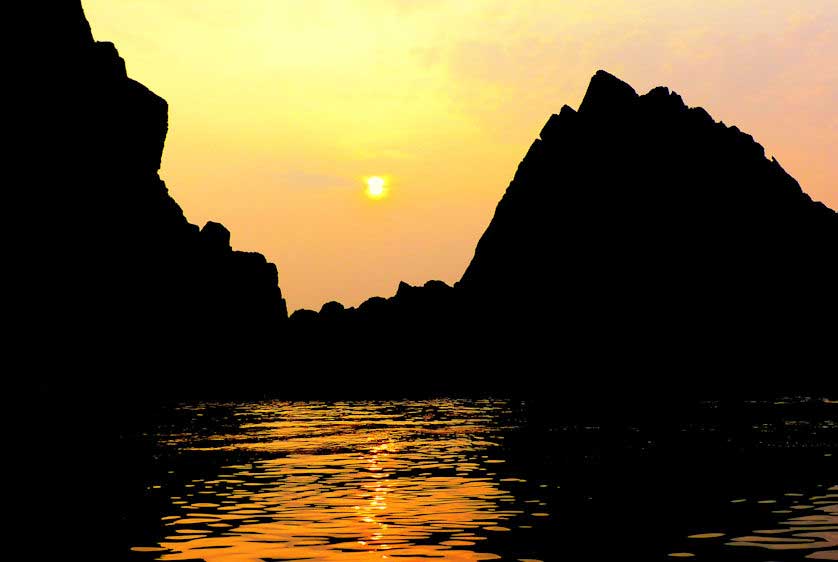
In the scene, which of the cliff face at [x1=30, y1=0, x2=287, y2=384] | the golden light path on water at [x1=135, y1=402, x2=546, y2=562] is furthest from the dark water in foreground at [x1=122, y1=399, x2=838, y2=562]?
the cliff face at [x1=30, y1=0, x2=287, y2=384]

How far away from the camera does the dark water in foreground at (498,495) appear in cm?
2384

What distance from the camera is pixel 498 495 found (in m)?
33.7

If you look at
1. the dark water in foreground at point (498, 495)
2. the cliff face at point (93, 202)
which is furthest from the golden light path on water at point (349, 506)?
the cliff face at point (93, 202)

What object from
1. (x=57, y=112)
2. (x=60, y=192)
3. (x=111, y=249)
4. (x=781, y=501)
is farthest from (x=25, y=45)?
(x=781, y=501)

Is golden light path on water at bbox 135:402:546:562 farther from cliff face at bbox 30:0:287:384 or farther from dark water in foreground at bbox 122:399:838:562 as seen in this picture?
cliff face at bbox 30:0:287:384

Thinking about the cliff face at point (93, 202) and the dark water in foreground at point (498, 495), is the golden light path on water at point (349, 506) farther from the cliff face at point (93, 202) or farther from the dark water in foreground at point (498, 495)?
the cliff face at point (93, 202)

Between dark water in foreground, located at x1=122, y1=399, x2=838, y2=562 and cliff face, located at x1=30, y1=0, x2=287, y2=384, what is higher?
cliff face, located at x1=30, y1=0, x2=287, y2=384

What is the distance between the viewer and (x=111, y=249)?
15225 cm

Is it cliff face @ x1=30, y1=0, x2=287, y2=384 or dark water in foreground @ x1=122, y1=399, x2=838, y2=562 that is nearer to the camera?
dark water in foreground @ x1=122, y1=399, x2=838, y2=562

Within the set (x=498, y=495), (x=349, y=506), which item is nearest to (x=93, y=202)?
(x=498, y=495)

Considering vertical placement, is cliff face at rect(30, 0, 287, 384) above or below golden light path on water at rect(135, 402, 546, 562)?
above

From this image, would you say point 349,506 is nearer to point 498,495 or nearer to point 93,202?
point 498,495

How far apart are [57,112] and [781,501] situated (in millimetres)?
118799

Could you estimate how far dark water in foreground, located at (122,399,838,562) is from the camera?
23844mm
